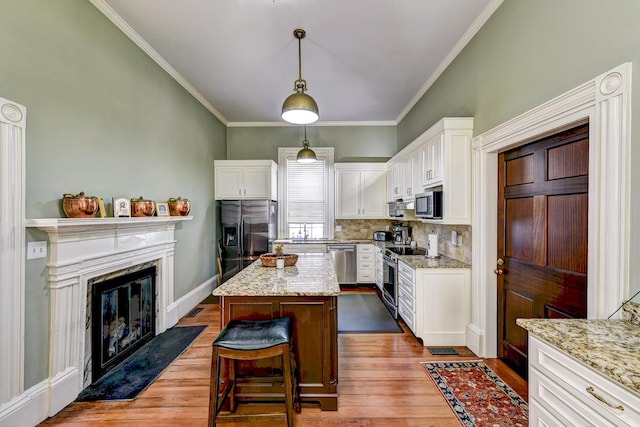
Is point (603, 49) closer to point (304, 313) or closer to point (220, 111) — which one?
point (304, 313)

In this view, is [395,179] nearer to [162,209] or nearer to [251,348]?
[162,209]

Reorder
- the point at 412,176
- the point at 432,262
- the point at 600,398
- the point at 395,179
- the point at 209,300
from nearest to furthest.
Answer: the point at 600,398 → the point at 432,262 → the point at 412,176 → the point at 209,300 → the point at 395,179

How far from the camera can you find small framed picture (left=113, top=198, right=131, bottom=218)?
260cm

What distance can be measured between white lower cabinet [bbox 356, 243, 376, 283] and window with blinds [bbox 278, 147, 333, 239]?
810 mm

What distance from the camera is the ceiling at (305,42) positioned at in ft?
Answer: 8.34

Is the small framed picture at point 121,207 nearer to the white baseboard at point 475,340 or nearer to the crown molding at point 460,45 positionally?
the white baseboard at point 475,340

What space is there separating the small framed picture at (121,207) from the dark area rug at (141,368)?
1.42m

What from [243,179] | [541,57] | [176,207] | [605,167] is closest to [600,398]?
[605,167]

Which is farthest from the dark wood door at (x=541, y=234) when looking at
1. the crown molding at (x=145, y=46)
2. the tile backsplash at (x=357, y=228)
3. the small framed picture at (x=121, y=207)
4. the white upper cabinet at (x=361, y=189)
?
the crown molding at (x=145, y=46)

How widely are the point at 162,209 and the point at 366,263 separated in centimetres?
354

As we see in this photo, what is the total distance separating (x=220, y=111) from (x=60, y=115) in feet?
10.7

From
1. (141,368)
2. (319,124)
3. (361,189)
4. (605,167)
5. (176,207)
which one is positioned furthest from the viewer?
(319,124)

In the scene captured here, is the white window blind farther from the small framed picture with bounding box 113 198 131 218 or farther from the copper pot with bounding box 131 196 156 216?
the small framed picture with bounding box 113 198 131 218

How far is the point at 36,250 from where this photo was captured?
195cm
